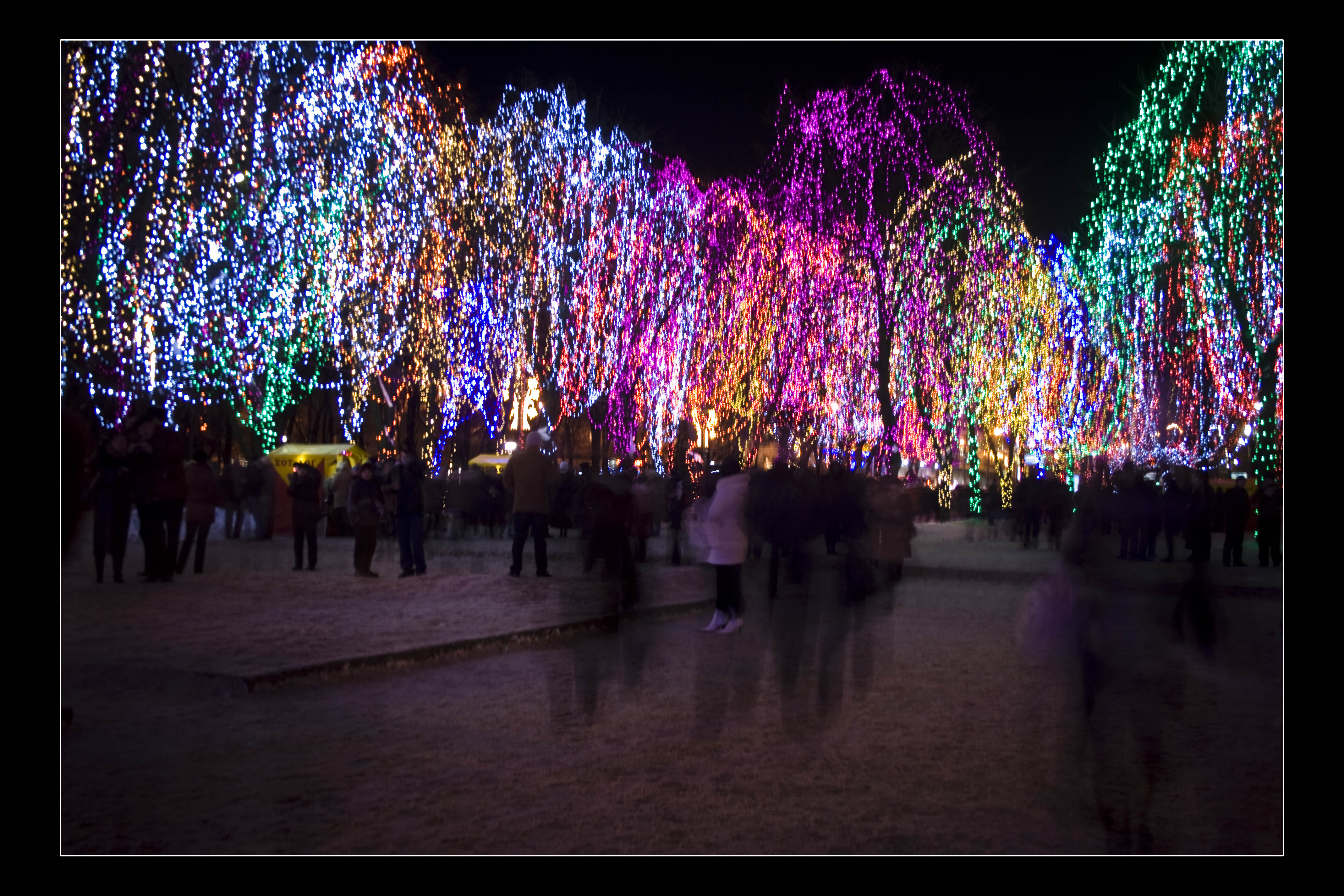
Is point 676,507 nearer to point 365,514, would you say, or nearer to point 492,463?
point 365,514

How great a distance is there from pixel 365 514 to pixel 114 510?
2.93m

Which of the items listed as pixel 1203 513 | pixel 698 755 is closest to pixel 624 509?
pixel 698 755

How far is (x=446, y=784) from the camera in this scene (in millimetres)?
6426

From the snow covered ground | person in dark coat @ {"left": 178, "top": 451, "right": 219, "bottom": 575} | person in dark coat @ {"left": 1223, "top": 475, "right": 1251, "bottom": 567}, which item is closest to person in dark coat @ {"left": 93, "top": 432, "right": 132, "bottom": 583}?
person in dark coat @ {"left": 178, "top": 451, "right": 219, "bottom": 575}

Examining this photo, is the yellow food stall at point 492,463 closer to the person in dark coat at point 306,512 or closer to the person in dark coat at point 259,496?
the person in dark coat at point 259,496

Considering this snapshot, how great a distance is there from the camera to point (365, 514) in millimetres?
17375

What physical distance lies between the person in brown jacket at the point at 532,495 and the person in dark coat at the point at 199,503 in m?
3.77

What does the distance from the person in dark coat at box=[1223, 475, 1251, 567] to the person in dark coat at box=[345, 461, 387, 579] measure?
47.4ft

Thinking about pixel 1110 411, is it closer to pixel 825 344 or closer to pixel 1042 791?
pixel 825 344

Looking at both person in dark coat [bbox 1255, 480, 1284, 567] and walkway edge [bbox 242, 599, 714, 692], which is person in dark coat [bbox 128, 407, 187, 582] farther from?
person in dark coat [bbox 1255, 480, 1284, 567]

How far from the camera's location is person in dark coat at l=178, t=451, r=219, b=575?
56.6 ft

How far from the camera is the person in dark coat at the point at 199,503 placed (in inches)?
680

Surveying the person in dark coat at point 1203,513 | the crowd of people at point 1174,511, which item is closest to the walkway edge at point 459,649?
the person in dark coat at point 1203,513

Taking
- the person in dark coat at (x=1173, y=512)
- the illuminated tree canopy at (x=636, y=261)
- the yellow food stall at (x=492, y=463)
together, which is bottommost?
the person in dark coat at (x=1173, y=512)
